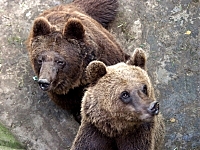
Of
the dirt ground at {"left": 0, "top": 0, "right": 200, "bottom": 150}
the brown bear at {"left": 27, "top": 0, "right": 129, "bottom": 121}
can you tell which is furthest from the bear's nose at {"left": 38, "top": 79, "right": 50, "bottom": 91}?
the dirt ground at {"left": 0, "top": 0, "right": 200, "bottom": 150}

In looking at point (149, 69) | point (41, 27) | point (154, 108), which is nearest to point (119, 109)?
point (154, 108)

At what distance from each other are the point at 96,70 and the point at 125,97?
475 mm

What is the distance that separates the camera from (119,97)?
18.4 feet

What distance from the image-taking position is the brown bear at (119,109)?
217 inches

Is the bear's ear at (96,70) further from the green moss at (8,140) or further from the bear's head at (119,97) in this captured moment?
the green moss at (8,140)

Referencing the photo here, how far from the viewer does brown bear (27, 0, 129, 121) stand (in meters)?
6.69

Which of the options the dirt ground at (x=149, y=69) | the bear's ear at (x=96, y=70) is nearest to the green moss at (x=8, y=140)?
the dirt ground at (x=149, y=69)

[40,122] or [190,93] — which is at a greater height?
[190,93]

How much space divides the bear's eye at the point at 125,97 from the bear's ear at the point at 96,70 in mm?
395

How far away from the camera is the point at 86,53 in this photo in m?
6.91

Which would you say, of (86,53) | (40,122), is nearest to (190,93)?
(86,53)

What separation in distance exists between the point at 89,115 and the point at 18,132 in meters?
1.82

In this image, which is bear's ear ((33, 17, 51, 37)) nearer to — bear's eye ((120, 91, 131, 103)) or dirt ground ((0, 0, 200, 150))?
dirt ground ((0, 0, 200, 150))

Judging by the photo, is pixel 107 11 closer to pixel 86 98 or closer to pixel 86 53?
pixel 86 53
